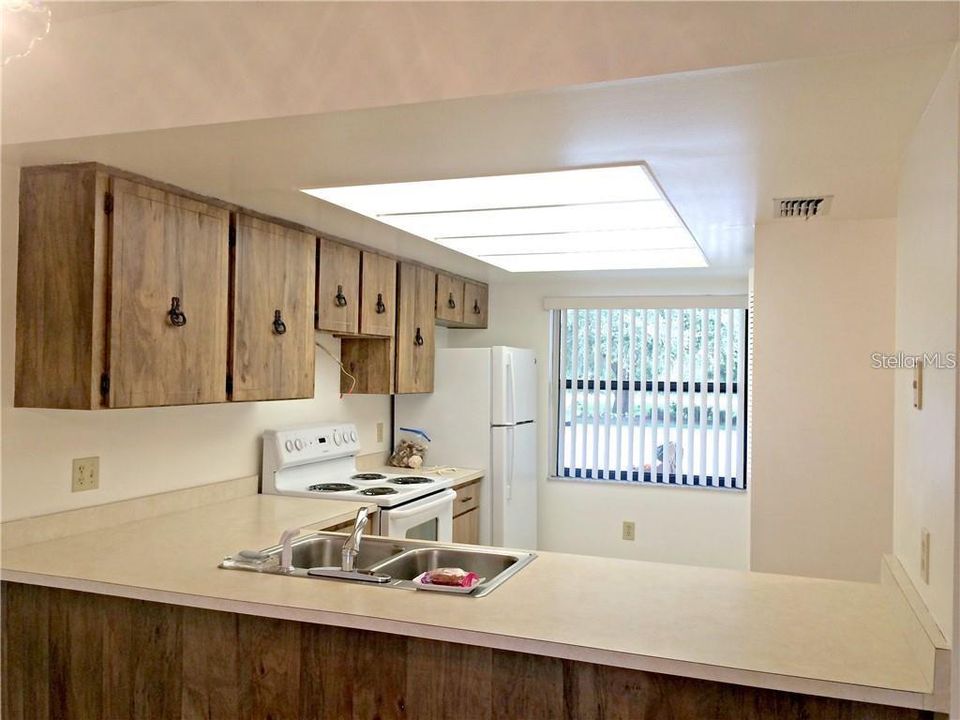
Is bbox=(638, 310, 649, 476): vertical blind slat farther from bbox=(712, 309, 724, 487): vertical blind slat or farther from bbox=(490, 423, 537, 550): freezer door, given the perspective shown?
bbox=(490, 423, 537, 550): freezer door

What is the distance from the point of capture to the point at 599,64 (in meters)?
1.49

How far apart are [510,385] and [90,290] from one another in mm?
2722

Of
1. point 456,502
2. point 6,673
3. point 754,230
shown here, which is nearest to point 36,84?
point 6,673

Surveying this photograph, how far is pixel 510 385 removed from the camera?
4.56m

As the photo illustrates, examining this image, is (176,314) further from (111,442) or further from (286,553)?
(286,553)

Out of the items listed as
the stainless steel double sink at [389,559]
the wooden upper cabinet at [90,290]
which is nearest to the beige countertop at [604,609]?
the stainless steel double sink at [389,559]

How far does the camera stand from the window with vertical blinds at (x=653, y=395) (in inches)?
189

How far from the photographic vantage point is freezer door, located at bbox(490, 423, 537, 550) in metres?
4.46

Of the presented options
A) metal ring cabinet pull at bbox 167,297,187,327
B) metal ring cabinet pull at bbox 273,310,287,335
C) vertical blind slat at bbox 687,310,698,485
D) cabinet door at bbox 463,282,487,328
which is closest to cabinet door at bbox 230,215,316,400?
metal ring cabinet pull at bbox 273,310,287,335

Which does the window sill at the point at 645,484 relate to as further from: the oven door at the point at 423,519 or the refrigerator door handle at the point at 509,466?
the oven door at the point at 423,519

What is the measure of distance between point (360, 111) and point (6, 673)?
1.90 m

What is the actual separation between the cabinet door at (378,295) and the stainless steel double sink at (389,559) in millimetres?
1352

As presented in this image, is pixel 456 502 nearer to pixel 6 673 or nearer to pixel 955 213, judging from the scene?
pixel 6 673

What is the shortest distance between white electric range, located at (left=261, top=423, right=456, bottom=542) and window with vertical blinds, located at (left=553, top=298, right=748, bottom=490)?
4.76 feet
